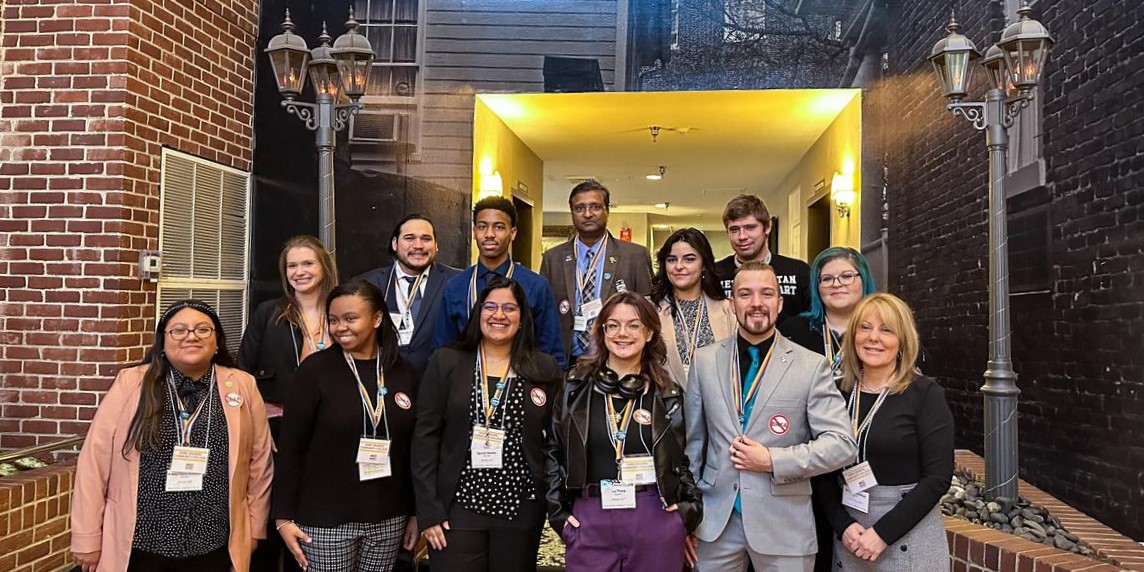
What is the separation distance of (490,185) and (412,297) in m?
3.23

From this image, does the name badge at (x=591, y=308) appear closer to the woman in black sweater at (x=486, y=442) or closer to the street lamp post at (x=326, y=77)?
the woman in black sweater at (x=486, y=442)

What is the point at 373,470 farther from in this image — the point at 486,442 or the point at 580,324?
the point at 580,324

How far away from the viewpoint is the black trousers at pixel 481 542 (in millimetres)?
2367

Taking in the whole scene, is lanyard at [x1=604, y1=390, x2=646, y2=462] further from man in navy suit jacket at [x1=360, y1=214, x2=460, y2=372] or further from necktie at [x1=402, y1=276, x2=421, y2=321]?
necktie at [x1=402, y1=276, x2=421, y2=321]

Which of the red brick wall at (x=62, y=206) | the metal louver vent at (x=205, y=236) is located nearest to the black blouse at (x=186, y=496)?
the red brick wall at (x=62, y=206)

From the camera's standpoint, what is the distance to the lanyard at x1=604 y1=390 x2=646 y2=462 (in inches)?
90.0

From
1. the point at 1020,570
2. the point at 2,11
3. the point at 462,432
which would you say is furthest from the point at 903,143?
the point at 2,11

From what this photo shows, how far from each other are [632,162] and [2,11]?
6168 millimetres

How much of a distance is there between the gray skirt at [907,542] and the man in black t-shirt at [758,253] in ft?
A: 3.25

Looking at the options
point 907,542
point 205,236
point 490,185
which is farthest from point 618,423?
point 490,185

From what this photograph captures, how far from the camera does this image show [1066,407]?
4105mm

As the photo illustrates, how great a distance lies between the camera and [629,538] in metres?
2.24

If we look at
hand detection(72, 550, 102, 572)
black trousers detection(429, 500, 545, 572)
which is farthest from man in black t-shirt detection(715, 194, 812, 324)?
hand detection(72, 550, 102, 572)

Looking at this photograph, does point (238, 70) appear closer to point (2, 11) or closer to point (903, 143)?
point (2, 11)
